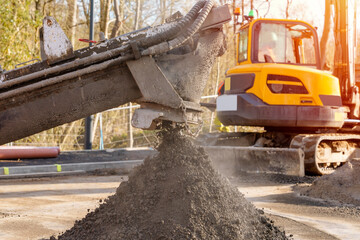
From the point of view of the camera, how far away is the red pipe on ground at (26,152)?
10648 mm

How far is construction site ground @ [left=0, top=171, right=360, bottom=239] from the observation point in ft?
15.4

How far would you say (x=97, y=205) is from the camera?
236 inches

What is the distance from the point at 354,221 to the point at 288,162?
3369 mm

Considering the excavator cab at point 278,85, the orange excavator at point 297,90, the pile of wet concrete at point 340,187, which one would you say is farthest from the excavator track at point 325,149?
the pile of wet concrete at point 340,187

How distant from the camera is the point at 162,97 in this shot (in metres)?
3.43

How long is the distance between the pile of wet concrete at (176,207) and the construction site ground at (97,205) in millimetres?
746

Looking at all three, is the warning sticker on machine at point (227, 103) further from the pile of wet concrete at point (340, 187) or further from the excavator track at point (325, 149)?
the pile of wet concrete at point (340, 187)

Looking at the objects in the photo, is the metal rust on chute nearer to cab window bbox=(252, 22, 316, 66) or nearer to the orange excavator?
the orange excavator

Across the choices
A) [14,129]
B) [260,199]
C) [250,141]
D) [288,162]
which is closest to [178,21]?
[14,129]

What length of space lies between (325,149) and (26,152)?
6.40m

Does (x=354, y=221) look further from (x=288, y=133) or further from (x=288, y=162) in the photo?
(x=288, y=133)

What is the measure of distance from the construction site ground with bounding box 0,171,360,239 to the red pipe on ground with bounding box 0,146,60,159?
1820 mm

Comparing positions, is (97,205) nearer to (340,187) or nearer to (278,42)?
(340,187)

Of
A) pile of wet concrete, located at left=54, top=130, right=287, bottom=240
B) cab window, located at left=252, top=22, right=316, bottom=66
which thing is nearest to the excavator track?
cab window, located at left=252, top=22, right=316, bottom=66
